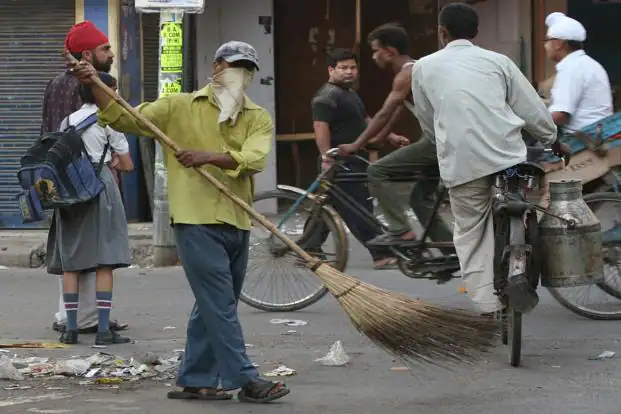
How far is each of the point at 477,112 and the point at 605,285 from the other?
192 centimetres

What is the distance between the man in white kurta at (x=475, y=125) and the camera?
7121 millimetres

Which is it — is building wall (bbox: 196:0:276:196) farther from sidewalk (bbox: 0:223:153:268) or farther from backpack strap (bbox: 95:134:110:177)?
backpack strap (bbox: 95:134:110:177)

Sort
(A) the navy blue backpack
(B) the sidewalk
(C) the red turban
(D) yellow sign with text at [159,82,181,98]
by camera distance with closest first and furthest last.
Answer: (A) the navy blue backpack < (C) the red turban < (D) yellow sign with text at [159,82,181,98] < (B) the sidewalk

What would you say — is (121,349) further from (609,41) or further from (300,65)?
(609,41)

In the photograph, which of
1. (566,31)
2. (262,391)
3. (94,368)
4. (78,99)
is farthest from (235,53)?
(566,31)

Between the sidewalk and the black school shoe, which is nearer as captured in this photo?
the black school shoe

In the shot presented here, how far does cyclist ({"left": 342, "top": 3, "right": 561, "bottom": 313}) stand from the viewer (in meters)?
7.12

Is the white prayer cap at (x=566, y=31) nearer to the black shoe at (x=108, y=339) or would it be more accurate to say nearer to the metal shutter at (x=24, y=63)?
the black shoe at (x=108, y=339)

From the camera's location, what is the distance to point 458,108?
713cm

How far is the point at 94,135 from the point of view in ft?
26.8

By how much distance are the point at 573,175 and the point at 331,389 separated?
8.98ft

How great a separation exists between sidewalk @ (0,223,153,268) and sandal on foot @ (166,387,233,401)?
5265mm

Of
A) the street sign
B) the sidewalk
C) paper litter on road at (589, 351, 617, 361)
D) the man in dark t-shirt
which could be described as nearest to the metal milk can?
paper litter on road at (589, 351, 617, 361)

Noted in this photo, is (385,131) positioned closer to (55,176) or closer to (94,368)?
(55,176)
